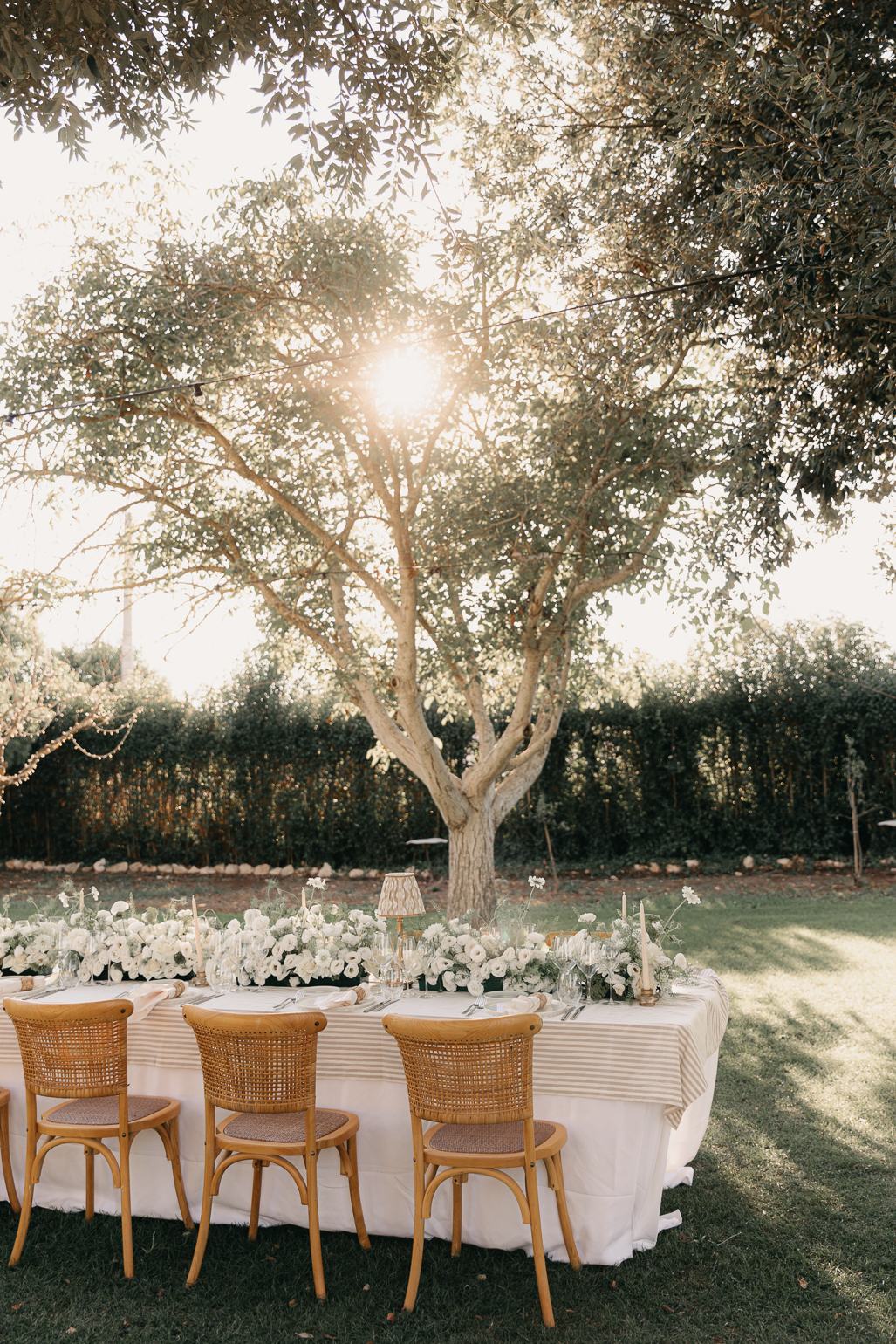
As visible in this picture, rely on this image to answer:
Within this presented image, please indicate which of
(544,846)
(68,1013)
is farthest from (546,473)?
(544,846)

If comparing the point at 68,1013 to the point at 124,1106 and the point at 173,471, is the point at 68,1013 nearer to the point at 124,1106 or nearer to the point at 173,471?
the point at 124,1106

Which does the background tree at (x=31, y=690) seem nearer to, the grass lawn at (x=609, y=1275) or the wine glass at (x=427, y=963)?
the wine glass at (x=427, y=963)

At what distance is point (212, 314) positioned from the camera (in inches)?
249

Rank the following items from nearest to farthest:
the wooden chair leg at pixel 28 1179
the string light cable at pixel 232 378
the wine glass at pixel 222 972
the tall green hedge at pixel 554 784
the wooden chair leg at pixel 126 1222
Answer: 1. the wooden chair leg at pixel 126 1222
2. the wooden chair leg at pixel 28 1179
3. the wine glass at pixel 222 972
4. the string light cable at pixel 232 378
5. the tall green hedge at pixel 554 784

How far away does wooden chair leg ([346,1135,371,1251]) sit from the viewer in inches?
133

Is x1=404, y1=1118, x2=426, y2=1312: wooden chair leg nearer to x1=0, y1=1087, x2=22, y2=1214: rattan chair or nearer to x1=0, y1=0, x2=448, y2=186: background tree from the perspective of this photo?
x1=0, y1=1087, x2=22, y2=1214: rattan chair

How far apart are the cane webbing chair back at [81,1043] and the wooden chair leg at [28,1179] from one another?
0.32 ft

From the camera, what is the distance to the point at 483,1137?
122 inches

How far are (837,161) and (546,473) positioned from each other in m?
2.88

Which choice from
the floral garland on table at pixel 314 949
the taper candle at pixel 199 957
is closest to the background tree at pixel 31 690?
the floral garland on table at pixel 314 949

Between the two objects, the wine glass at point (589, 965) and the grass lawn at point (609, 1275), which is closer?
the grass lawn at point (609, 1275)

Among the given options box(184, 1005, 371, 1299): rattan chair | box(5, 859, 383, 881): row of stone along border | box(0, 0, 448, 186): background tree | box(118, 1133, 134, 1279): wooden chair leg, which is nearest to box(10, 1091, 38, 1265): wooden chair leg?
box(118, 1133, 134, 1279): wooden chair leg

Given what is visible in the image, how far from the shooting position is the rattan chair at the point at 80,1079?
10.9 ft

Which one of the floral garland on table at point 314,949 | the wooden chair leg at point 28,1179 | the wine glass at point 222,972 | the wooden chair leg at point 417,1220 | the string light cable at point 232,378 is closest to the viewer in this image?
the wooden chair leg at point 417,1220
